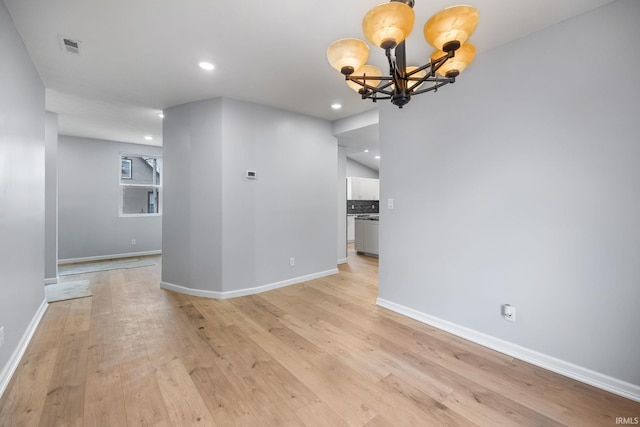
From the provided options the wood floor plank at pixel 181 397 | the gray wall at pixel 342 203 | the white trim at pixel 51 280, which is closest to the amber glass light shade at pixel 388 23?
the wood floor plank at pixel 181 397

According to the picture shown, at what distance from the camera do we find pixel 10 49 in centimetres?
192

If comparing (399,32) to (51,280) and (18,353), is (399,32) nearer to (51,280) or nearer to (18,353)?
(18,353)

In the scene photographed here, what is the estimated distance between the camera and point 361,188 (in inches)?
323

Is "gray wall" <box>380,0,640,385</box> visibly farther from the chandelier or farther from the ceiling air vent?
the ceiling air vent

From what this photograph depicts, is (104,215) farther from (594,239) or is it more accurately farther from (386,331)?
(594,239)

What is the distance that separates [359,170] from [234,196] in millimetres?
5695

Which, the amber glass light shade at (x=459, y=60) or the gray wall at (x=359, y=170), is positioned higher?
the gray wall at (x=359, y=170)

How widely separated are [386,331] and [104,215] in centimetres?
627

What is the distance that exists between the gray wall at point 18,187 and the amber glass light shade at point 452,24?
2.65 m

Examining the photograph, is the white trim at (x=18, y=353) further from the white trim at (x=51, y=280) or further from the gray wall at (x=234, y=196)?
the white trim at (x=51, y=280)

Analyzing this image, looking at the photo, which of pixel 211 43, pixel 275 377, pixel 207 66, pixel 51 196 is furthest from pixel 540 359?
pixel 51 196

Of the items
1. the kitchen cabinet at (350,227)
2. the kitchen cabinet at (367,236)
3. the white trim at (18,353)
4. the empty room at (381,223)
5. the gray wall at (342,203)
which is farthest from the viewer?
the kitchen cabinet at (350,227)

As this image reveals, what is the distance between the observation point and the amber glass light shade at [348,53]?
1.40 metres

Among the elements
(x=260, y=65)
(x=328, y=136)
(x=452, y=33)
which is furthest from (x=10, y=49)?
(x=328, y=136)
